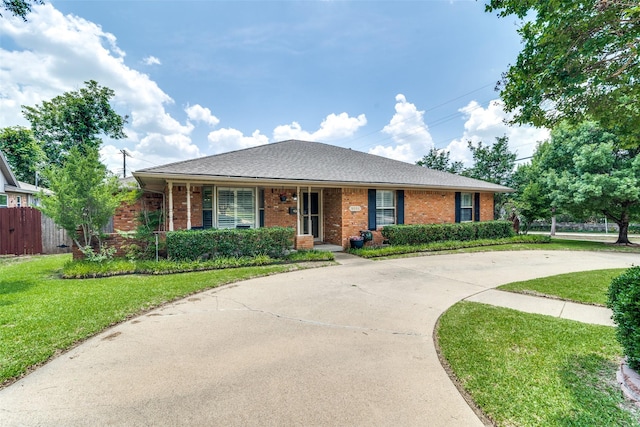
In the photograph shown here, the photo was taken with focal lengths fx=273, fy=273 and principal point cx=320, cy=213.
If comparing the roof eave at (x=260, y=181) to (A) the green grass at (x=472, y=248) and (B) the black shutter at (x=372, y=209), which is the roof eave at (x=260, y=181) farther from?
(A) the green grass at (x=472, y=248)

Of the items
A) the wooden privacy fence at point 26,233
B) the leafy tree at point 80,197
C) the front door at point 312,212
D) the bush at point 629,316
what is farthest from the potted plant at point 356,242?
the wooden privacy fence at point 26,233

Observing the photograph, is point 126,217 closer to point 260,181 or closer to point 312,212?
point 260,181

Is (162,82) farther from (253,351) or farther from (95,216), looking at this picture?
(253,351)

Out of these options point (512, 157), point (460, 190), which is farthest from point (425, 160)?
point (460, 190)

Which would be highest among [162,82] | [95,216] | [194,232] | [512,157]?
[162,82]

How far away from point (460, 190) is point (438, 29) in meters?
7.39

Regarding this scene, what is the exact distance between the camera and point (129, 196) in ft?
27.7

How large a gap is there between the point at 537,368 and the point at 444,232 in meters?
10.1

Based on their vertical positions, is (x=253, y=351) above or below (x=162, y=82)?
below

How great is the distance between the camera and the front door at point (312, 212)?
1216 centimetres

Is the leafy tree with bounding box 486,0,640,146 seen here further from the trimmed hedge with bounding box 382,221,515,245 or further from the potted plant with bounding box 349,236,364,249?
the trimmed hedge with bounding box 382,221,515,245

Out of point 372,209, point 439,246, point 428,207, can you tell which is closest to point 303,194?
point 372,209

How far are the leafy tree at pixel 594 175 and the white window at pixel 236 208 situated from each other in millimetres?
15317

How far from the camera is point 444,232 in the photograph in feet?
40.5
